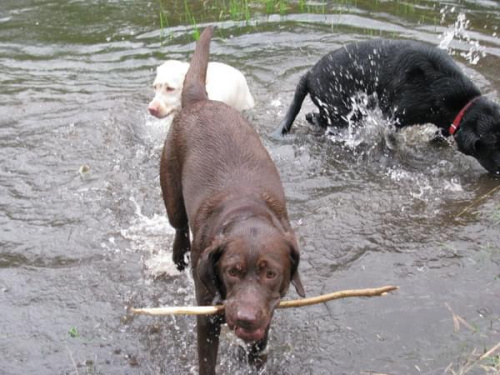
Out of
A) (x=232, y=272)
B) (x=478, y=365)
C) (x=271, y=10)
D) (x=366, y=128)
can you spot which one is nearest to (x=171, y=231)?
(x=232, y=272)

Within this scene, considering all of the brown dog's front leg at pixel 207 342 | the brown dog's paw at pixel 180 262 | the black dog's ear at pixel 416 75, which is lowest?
the brown dog's paw at pixel 180 262

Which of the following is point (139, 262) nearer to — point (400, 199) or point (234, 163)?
point (234, 163)

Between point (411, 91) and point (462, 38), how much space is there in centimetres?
317

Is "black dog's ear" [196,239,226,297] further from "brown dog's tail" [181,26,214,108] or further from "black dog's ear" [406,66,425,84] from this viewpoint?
"black dog's ear" [406,66,425,84]

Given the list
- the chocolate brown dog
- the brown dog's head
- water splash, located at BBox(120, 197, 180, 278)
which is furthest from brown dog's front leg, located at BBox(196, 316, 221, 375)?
water splash, located at BBox(120, 197, 180, 278)

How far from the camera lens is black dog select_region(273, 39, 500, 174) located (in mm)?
5891

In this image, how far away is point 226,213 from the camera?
3.35 meters

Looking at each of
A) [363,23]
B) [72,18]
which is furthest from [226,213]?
[72,18]

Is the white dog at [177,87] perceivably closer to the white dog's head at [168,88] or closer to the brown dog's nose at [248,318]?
the white dog's head at [168,88]

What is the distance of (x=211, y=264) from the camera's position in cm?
305

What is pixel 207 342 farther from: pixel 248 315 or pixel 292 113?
pixel 292 113

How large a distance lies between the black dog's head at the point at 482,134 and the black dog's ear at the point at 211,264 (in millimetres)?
3578

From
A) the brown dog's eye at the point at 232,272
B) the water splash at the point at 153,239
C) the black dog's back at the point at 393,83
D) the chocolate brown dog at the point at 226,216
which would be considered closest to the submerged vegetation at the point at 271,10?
the black dog's back at the point at 393,83

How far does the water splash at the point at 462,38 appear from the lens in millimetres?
8305
